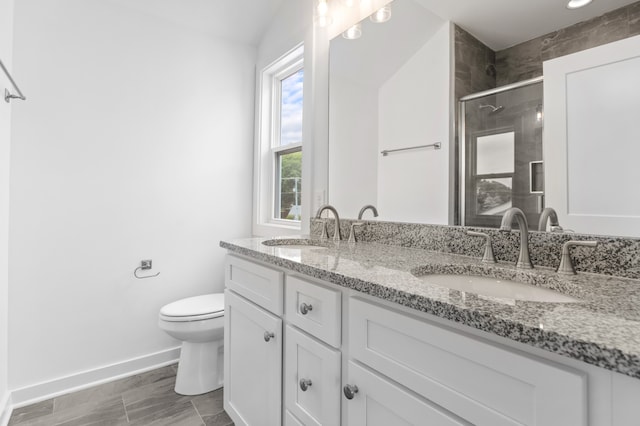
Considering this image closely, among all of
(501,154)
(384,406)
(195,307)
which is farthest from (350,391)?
(195,307)

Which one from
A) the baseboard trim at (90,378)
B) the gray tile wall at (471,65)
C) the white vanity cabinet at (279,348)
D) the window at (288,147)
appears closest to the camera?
the white vanity cabinet at (279,348)

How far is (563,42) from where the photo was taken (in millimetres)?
977

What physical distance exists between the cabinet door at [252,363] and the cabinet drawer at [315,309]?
0.12m

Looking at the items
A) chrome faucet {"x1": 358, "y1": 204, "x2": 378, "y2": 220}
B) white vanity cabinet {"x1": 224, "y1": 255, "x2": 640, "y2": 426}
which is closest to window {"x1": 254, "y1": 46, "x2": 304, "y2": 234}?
chrome faucet {"x1": 358, "y1": 204, "x2": 378, "y2": 220}

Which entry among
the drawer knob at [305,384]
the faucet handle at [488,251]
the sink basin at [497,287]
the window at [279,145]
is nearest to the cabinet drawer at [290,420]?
the drawer knob at [305,384]

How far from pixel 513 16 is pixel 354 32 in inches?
37.5

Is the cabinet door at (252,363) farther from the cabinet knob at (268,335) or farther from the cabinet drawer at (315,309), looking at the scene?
the cabinet drawer at (315,309)

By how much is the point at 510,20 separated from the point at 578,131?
47 cm

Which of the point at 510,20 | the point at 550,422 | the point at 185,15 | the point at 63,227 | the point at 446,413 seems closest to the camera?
the point at 550,422

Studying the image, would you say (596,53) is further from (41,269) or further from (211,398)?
(41,269)

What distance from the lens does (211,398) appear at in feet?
6.10

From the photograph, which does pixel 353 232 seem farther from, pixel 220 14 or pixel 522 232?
pixel 220 14

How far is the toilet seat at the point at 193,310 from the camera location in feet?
6.01

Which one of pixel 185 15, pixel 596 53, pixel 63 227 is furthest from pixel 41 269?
pixel 596 53
